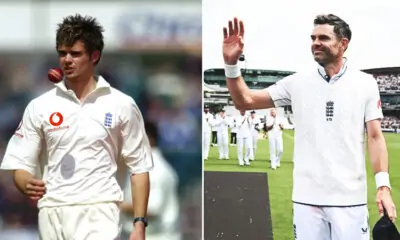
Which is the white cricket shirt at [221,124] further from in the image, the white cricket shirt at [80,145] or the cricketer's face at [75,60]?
the cricketer's face at [75,60]

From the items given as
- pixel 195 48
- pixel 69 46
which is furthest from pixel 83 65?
pixel 195 48

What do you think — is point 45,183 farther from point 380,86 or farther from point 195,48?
point 380,86

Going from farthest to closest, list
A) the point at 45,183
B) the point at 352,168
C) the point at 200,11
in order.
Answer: the point at 200,11
the point at 352,168
the point at 45,183

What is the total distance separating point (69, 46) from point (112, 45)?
471mm

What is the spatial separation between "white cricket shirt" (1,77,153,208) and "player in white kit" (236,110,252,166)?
561mm

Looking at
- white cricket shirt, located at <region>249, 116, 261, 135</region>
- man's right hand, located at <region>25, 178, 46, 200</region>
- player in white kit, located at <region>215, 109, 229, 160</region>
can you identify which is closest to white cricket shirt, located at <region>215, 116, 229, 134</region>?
player in white kit, located at <region>215, 109, 229, 160</region>

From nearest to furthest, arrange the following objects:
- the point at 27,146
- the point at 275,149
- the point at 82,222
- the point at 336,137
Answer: the point at 82,222, the point at 27,146, the point at 336,137, the point at 275,149

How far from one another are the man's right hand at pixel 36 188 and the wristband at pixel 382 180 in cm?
166

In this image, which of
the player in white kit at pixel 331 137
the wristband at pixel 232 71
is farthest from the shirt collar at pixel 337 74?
the wristband at pixel 232 71

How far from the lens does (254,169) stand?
298 centimetres

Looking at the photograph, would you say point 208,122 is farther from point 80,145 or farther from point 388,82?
point 388,82

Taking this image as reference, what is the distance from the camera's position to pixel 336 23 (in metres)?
2.93

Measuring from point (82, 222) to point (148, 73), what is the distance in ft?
3.23

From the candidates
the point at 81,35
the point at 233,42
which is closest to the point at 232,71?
the point at 233,42
